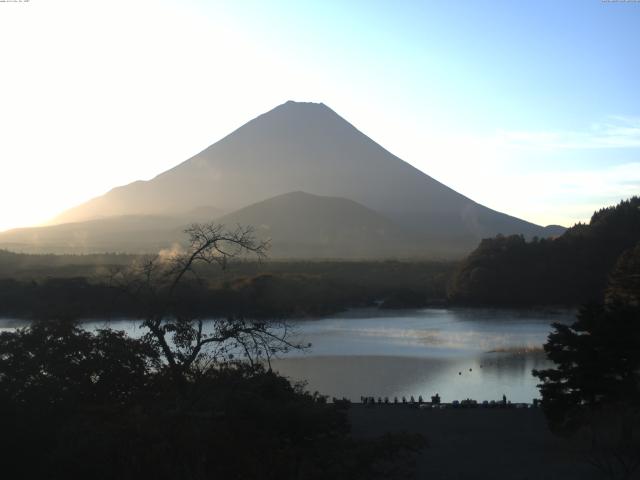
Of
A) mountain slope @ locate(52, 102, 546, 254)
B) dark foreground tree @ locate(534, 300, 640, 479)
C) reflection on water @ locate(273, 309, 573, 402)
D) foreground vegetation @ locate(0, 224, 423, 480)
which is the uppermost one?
mountain slope @ locate(52, 102, 546, 254)

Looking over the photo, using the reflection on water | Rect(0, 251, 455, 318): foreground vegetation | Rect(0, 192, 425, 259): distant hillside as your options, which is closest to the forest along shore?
the reflection on water

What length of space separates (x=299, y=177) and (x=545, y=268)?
42.7 metres

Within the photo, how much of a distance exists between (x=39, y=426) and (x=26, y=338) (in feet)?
2.81

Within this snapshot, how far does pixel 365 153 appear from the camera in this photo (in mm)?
67875

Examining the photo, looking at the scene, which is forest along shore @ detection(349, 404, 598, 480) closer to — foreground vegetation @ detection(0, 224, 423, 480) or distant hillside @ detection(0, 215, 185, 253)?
foreground vegetation @ detection(0, 224, 423, 480)

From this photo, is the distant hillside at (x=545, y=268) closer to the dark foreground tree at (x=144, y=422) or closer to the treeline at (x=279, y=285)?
the treeline at (x=279, y=285)

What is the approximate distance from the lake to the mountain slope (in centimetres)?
4071

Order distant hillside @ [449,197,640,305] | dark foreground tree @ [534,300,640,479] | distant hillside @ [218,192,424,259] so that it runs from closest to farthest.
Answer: dark foreground tree @ [534,300,640,479], distant hillside @ [449,197,640,305], distant hillside @ [218,192,424,259]

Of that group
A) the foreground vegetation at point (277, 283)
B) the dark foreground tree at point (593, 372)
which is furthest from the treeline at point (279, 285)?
the dark foreground tree at point (593, 372)

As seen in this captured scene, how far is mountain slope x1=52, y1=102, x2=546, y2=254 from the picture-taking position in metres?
63.6

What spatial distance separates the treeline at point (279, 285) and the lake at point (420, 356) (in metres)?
1.08

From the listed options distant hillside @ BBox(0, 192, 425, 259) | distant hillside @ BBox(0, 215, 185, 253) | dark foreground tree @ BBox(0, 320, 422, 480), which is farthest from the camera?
distant hillside @ BBox(0, 192, 425, 259)

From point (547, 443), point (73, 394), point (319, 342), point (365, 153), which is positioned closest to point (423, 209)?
point (365, 153)

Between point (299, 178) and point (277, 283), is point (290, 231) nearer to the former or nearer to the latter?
point (299, 178)
